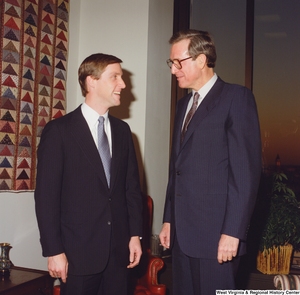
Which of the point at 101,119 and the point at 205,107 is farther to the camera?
the point at 101,119

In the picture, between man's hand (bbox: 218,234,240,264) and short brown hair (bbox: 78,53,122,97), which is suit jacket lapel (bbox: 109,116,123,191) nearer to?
short brown hair (bbox: 78,53,122,97)

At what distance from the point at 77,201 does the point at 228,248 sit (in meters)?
0.76

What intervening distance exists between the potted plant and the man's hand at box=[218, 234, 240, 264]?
5.25 feet

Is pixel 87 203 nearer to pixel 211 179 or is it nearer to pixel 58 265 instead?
pixel 58 265

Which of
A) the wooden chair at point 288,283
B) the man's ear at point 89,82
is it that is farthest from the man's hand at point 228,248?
the man's ear at point 89,82

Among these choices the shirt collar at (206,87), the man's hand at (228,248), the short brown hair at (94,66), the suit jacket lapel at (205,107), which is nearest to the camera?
the man's hand at (228,248)

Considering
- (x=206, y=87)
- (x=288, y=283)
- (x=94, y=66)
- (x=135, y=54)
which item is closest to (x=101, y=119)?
(x=94, y=66)

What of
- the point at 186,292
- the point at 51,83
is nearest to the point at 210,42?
the point at 186,292

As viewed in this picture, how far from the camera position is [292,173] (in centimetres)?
389

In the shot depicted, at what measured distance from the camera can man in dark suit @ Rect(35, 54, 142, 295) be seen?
1.95 m

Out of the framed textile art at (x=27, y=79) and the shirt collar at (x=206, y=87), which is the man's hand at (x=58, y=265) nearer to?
the framed textile art at (x=27, y=79)

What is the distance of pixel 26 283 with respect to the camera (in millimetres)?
2217

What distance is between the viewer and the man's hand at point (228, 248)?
1719 mm

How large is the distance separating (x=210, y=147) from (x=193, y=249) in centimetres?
47
